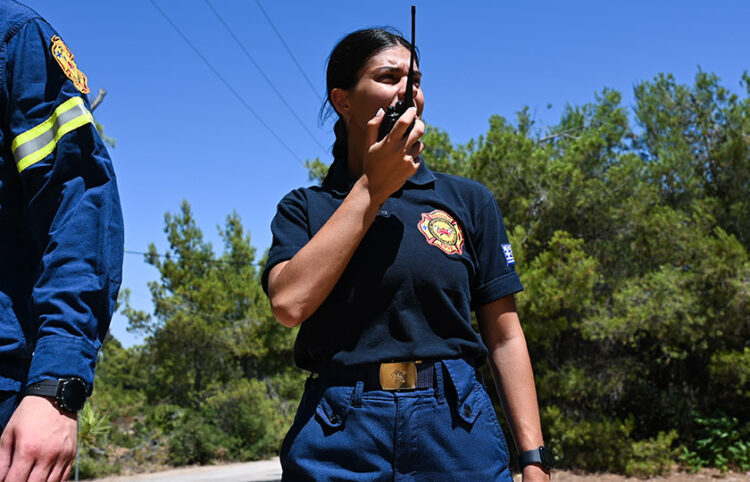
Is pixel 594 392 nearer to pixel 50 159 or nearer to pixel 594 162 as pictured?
pixel 594 162

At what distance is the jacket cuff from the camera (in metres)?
1.26

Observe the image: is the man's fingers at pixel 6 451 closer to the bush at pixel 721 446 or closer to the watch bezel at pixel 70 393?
the watch bezel at pixel 70 393

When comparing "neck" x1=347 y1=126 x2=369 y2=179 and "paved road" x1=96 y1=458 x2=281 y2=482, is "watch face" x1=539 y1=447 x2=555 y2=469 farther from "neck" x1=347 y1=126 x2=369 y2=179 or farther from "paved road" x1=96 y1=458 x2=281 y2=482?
"paved road" x1=96 y1=458 x2=281 y2=482

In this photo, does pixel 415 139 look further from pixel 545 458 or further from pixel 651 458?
pixel 651 458

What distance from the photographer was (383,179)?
177 centimetres

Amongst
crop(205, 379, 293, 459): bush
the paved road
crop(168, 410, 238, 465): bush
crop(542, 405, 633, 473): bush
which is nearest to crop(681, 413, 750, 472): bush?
crop(542, 405, 633, 473): bush

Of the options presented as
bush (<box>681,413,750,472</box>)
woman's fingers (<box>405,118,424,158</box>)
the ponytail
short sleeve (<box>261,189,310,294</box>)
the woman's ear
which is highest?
the woman's ear

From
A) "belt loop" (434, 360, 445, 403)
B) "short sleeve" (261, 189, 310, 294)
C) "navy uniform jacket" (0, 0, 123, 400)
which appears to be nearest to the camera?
"navy uniform jacket" (0, 0, 123, 400)

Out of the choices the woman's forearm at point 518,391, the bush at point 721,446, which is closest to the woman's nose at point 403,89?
the woman's forearm at point 518,391

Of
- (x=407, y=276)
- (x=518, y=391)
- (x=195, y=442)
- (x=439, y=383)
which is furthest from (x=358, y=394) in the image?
(x=195, y=442)

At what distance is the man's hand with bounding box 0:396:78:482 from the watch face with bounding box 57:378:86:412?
0.02 meters

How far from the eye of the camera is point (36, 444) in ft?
3.89

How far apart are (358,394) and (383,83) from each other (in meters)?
0.91

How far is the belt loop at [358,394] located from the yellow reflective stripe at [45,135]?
893mm
